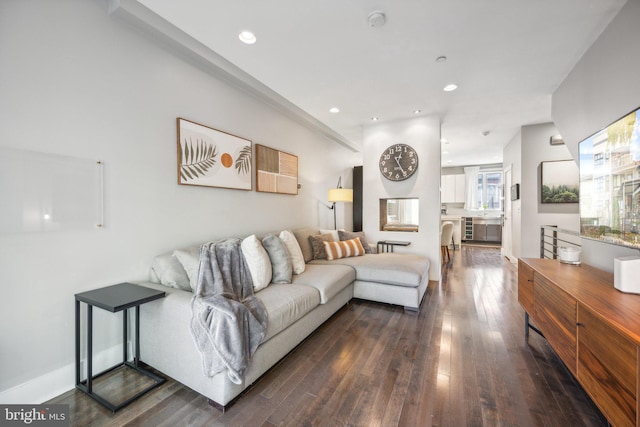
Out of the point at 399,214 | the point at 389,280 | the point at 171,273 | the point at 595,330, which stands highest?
the point at 399,214

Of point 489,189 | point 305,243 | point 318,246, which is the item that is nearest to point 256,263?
point 305,243

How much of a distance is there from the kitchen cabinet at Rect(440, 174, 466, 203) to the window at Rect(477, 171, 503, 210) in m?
0.58

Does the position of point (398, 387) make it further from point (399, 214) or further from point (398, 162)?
point (398, 162)

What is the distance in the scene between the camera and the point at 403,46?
233 cm

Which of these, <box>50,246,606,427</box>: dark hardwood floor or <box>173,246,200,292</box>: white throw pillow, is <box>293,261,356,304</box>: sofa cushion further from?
<box>173,246,200,292</box>: white throw pillow

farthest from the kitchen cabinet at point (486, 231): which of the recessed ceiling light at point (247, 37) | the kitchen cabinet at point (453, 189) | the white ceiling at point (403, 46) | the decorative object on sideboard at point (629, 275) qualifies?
the recessed ceiling light at point (247, 37)

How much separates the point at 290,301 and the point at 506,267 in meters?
5.11

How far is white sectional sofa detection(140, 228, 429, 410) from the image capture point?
1635mm

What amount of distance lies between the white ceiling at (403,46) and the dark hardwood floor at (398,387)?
105 inches

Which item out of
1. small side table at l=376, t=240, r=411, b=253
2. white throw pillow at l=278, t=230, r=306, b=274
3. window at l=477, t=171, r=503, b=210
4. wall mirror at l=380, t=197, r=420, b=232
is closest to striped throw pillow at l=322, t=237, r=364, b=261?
small side table at l=376, t=240, r=411, b=253

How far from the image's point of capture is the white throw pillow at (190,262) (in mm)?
2029

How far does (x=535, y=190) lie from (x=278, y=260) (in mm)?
4981

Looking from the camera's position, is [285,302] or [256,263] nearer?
[285,302]

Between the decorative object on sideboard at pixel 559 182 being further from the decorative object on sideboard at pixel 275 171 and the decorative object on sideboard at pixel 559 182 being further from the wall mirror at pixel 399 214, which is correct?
the decorative object on sideboard at pixel 275 171
